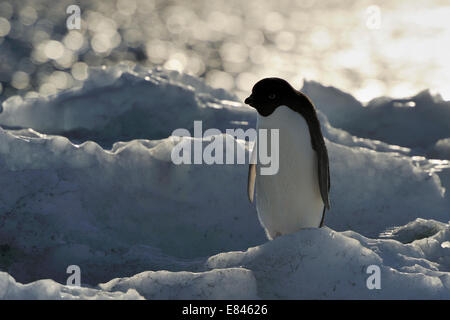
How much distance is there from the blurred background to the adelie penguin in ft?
33.4

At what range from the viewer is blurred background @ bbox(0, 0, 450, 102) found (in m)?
21.0

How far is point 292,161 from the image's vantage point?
206 inches

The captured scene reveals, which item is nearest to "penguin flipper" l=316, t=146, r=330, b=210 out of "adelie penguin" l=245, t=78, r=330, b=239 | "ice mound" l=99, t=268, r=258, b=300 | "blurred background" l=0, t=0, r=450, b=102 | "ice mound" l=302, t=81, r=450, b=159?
"adelie penguin" l=245, t=78, r=330, b=239

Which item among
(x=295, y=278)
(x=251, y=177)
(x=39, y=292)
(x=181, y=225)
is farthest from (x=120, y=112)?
(x=39, y=292)

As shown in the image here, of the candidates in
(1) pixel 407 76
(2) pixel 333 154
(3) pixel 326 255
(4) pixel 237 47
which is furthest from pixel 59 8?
(3) pixel 326 255

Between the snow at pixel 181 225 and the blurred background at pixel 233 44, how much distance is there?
830 cm

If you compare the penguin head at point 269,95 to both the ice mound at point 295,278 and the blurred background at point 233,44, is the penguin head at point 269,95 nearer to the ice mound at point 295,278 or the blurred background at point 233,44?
the ice mound at point 295,278

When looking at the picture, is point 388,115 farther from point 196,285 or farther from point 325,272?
point 196,285

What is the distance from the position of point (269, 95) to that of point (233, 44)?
25801 millimetres

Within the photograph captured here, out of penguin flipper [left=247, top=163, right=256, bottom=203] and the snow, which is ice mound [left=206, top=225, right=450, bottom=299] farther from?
penguin flipper [left=247, top=163, right=256, bottom=203]
